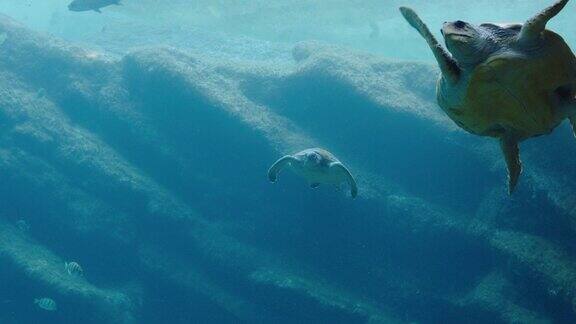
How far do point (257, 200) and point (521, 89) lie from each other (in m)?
8.53

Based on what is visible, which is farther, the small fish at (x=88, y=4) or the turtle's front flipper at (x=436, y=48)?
Result: the small fish at (x=88, y=4)

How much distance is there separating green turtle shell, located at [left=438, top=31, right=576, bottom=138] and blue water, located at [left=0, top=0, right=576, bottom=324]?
19.2 feet

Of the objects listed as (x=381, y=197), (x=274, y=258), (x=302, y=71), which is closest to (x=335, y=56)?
(x=302, y=71)

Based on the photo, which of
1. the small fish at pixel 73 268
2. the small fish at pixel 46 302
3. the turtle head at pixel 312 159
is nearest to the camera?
the turtle head at pixel 312 159

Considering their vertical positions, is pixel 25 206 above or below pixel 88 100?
below

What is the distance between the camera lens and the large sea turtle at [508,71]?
117 inches

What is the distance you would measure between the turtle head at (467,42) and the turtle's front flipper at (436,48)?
62 millimetres

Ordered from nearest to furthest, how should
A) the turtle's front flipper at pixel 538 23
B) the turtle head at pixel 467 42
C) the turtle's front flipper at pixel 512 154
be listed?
the turtle's front flipper at pixel 538 23 → the turtle head at pixel 467 42 → the turtle's front flipper at pixel 512 154

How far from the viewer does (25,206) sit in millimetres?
11055

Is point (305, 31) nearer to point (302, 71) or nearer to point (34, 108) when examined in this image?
point (302, 71)

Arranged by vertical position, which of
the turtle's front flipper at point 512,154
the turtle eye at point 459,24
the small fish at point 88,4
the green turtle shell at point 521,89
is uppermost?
the turtle eye at point 459,24

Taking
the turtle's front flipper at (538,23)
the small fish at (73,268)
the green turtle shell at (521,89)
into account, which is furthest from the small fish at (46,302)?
the turtle's front flipper at (538,23)

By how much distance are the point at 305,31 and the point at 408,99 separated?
25319 millimetres

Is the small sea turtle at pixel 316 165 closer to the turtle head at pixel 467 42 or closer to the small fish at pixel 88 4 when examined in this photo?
the turtle head at pixel 467 42
